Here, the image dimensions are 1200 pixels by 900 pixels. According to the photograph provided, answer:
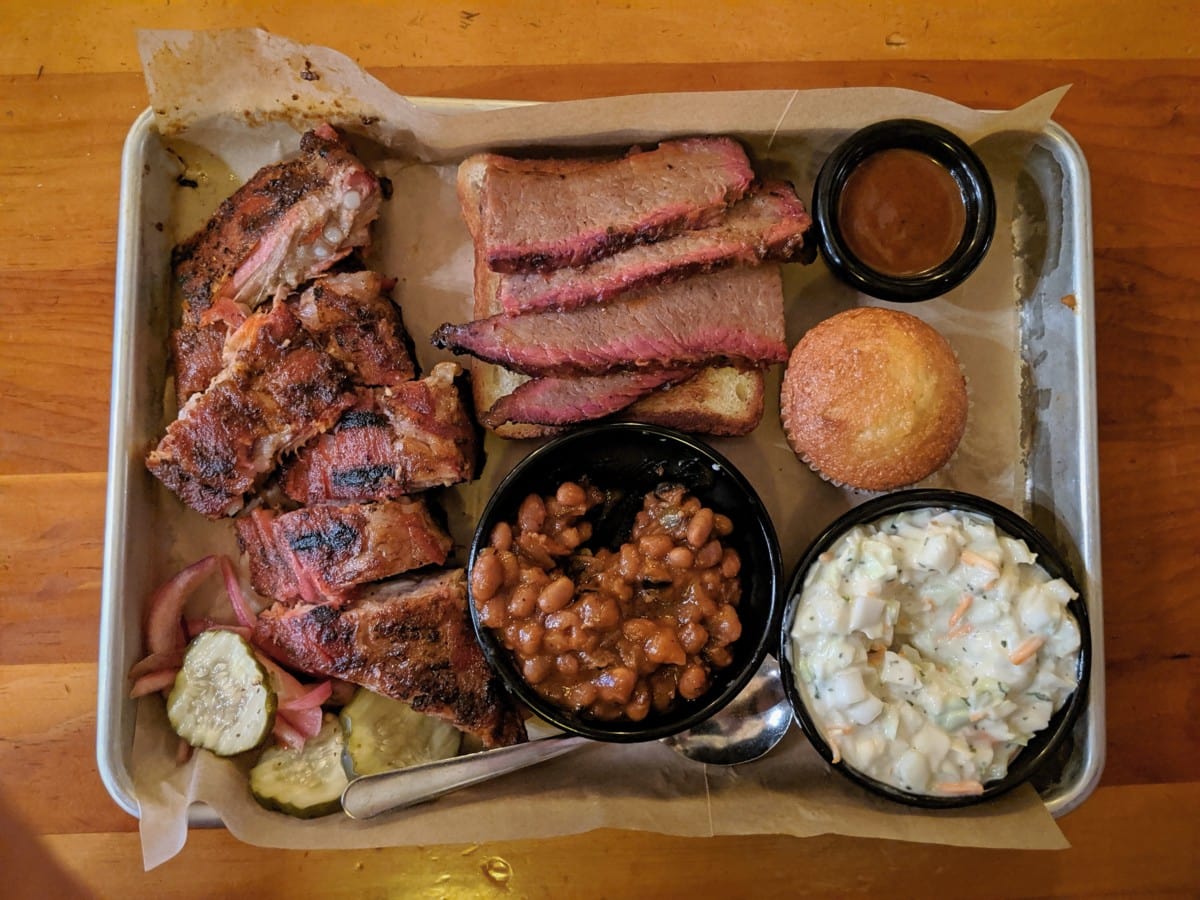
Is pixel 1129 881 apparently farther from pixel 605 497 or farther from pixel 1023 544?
pixel 605 497

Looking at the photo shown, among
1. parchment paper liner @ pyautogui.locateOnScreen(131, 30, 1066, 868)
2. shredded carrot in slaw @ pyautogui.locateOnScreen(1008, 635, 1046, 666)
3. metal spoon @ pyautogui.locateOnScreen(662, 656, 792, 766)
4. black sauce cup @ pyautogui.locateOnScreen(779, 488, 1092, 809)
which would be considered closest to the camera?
shredded carrot in slaw @ pyautogui.locateOnScreen(1008, 635, 1046, 666)

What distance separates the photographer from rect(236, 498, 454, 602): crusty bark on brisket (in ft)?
7.88

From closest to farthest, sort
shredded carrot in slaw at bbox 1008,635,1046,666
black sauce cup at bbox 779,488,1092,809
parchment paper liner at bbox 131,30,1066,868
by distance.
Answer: shredded carrot in slaw at bbox 1008,635,1046,666
black sauce cup at bbox 779,488,1092,809
parchment paper liner at bbox 131,30,1066,868

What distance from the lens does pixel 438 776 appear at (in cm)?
241

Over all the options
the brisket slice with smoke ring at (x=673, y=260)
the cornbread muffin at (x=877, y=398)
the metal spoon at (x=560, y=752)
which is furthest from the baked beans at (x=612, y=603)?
the brisket slice with smoke ring at (x=673, y=260)

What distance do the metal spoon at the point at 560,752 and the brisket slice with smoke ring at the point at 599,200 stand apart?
137 cm

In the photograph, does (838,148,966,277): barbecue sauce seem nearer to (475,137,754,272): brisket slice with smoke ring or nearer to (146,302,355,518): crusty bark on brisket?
(475,137,754,272): brisket slice with smoke ring

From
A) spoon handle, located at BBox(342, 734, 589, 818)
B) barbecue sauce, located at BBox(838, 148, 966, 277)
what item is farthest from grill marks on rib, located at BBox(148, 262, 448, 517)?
barbecue sauce, located at BBox(838, 148, 966, 277)

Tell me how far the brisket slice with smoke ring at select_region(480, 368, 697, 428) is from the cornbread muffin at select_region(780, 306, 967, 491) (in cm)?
39

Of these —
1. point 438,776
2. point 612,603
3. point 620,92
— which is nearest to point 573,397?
point 612,603

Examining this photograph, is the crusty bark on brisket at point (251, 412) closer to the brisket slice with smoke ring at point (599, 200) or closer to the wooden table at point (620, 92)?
the wooden table at point (620, 92)

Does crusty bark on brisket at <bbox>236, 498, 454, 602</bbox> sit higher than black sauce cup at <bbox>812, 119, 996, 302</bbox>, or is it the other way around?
black sauce cup at <bbox>812, 119, 996, 302</bbox>

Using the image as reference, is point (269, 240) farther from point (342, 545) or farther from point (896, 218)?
point (896, 218)

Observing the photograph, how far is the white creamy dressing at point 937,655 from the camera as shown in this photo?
7.20ft
